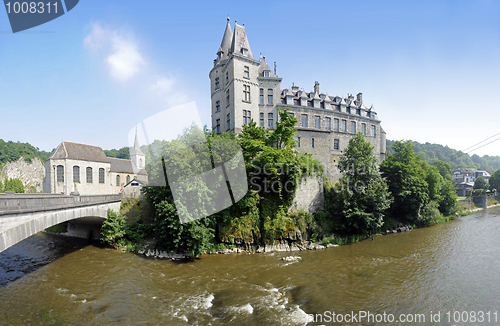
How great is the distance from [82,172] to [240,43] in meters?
30.9

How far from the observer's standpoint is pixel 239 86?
26031mm

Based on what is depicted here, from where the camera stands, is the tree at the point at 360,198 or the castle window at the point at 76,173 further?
the castle window at the point at 76,173

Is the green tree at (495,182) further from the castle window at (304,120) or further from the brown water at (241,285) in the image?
the castle window at (304,120)

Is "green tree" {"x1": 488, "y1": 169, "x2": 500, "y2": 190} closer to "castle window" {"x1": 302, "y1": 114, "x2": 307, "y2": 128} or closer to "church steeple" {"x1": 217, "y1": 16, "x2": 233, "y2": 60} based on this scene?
"castle window" {"x1": 302, "y1": 114, "x2": 307, "y2": 128}

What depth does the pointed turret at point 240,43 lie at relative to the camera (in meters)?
26.3

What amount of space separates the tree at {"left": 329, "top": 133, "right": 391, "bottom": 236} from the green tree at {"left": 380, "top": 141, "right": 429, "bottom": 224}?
586 centimetres

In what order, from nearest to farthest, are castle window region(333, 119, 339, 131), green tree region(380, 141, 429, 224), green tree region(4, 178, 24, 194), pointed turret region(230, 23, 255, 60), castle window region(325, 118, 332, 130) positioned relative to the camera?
1. pointed turret region(230, 23, 255, 60)
2. green tree region(380, 141, 429, 224)
3. castle window region(325, 118, 332, 130)
4. castle window region(333, 119, 339, 131)
5. green tree region(4, 178, 24, 194)

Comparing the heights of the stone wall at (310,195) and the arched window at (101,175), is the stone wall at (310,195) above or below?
below

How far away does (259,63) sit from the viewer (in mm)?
27578

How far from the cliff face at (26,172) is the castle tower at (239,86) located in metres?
58.7

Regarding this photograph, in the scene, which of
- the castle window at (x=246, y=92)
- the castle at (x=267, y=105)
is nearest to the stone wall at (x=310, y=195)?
the castle at (x=267, y=105)

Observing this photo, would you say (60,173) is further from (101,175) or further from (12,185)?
(12,185)

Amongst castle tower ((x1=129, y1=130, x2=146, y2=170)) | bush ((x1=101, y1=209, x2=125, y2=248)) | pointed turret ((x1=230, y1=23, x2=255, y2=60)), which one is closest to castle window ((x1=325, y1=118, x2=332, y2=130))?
pointed turret ((x1=230, y1=23, x2=255, y2=60))

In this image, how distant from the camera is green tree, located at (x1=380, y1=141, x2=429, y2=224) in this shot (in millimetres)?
27047
